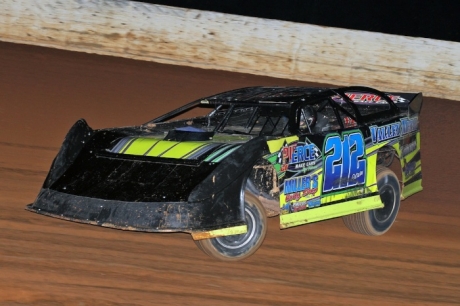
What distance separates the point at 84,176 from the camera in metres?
7.20

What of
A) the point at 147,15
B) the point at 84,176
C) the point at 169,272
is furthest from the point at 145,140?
the point at 147,15

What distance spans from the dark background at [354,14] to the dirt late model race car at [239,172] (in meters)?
5.41

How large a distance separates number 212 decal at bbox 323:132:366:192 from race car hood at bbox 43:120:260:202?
78 cm

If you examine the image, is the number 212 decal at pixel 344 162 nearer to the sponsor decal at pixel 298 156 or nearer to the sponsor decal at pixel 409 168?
the sponsor decal at pixel 298 156

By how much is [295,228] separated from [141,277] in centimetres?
226

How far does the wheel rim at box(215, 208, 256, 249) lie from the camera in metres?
6.98

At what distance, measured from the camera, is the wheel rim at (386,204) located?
8.41 m

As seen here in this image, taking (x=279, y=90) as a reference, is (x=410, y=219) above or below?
below

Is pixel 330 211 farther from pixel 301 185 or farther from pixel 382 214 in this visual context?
pixel 382 214

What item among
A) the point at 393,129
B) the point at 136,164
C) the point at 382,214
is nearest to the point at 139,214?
the point at 136,164

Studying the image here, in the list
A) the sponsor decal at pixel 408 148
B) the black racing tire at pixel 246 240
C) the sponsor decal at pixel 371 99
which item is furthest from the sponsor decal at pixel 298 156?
the sponsor decal at pixel 371 99

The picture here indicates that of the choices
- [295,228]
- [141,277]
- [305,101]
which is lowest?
[141,277]

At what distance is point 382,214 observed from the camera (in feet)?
27.8

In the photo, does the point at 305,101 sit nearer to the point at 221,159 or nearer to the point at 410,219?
the point at 221,159
